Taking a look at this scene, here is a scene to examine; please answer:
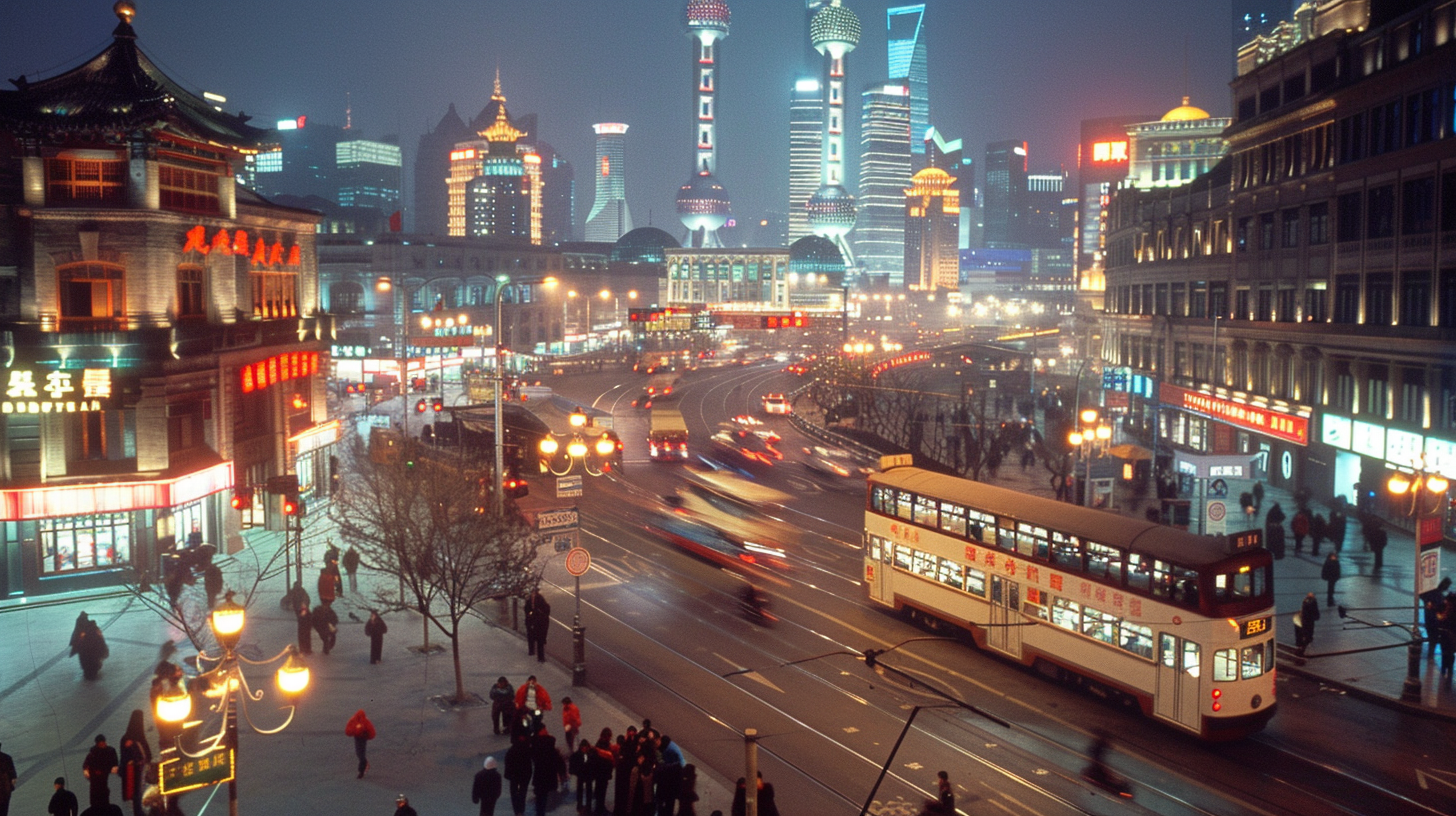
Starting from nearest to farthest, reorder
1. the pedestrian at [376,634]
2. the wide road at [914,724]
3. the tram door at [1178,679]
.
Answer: the wide road at [914,724] < the tram door at [1178,679] < the pedestrian at [376,634]

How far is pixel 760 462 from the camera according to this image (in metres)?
60.9

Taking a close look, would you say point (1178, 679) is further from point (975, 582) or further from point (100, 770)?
point (100, 770)

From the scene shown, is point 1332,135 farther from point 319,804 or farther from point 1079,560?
point 319,804

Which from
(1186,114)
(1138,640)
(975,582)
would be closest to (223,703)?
(1138,640)

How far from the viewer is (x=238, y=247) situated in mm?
39281

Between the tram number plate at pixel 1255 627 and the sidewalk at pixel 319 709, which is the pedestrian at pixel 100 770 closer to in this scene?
the sidewalk at pixel 319 709

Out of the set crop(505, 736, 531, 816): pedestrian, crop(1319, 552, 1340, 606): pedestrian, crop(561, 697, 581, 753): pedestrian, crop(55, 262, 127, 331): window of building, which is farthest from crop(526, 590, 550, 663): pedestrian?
crop(1319, 552, 1340, 606): pedestrian

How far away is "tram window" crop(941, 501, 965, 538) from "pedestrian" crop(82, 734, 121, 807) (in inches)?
702

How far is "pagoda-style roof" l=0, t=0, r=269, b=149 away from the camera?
33.9m

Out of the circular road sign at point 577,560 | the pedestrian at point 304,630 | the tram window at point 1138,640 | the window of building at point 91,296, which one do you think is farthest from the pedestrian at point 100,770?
the window of building at point 91,296

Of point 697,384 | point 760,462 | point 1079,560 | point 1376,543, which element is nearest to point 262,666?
point 1079,560

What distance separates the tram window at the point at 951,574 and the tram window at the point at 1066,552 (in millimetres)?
3319

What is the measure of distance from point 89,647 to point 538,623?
33.5 ft

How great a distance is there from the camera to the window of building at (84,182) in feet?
115
